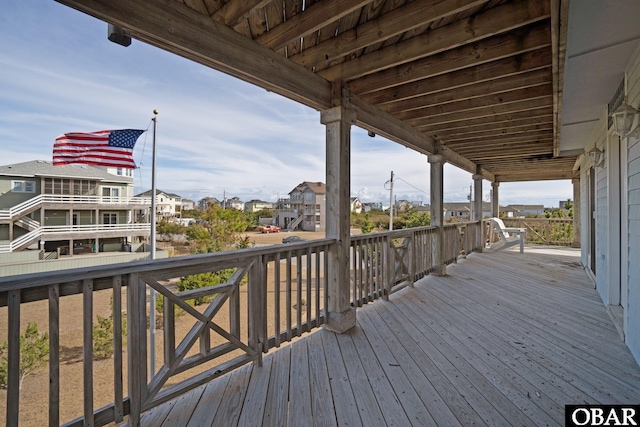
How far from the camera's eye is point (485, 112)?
3590mm

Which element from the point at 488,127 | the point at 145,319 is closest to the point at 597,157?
the point at 488,127

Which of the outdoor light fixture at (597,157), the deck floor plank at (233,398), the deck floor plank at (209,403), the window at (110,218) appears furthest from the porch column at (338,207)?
the window at (110,218)

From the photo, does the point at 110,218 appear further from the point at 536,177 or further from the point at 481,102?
the point at 536,177

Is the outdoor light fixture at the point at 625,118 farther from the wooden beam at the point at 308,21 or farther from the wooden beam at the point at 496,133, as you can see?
the wooden beam at the point at 496,133

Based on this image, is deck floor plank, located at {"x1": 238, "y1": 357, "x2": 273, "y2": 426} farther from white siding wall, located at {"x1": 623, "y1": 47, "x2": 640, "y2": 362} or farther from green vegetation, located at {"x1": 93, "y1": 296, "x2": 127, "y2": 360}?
green vegetation, located at {"x1": 93, "y1": 296, "x2": 127, "y2": 360}

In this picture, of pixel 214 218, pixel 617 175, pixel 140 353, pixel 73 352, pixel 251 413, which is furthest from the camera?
pixel 214 218

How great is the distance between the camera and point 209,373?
192 centimetres

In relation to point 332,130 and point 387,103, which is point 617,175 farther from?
point 332,130

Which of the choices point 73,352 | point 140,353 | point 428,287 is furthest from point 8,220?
point 428,287

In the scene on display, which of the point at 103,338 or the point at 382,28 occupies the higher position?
the point at 382,28

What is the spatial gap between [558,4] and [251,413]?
2.72 metres

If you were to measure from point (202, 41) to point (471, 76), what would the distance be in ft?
7.86

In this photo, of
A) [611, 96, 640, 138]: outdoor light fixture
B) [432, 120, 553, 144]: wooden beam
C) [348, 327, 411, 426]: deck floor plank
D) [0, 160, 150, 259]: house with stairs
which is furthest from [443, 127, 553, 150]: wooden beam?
[0, 160, 150, 259]: house with stairs

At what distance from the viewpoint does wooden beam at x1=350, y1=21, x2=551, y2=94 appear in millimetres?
2127
